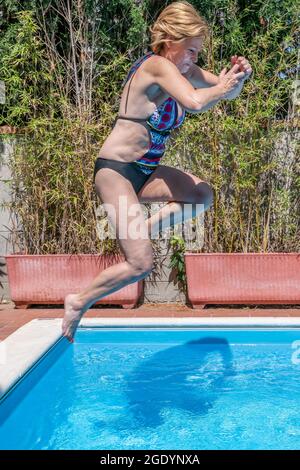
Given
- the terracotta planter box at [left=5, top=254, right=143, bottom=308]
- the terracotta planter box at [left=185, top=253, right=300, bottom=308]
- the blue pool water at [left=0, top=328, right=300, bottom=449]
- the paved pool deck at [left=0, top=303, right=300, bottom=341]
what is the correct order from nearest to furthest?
1. the blue pool water at [left=0, top=328, right=300, bottom=449]
2. the paved pool deck at [left=0, top=303, right=300, bottom=341]
3. the terracotta planter box at [left=185, top=253, right=300, bottom=308]
4. the terracotta planter box at [left=5, top=254, right=143, bottom=308]

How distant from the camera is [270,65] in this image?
18.5 ft

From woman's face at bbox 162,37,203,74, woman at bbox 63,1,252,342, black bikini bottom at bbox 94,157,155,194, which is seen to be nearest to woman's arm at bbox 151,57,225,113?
woman at bbox 63,1,252,342

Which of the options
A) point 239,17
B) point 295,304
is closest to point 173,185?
point 295,304

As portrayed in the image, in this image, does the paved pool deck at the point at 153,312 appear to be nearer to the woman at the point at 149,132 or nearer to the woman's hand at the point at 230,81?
the woman at the point at 149,132

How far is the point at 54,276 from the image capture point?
5.46m

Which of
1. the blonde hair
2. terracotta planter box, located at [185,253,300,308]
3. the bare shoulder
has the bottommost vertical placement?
terracotta planter box, located at [185,253,300,308]

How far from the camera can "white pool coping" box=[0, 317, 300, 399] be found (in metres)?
3.18

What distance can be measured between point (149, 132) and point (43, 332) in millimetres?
1719

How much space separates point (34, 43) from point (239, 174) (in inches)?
83.4

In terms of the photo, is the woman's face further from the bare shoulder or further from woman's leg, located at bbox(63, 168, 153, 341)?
woman's leg, located at bbox(63, 168, 153, 341)

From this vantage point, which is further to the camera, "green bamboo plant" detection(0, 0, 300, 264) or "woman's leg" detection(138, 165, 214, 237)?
"green bamboo plant" detection(0, 0, 300, 264)

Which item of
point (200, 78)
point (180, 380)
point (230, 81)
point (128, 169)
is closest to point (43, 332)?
point (180, 380)

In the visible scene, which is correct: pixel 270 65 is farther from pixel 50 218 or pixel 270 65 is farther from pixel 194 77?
pixel 194 77

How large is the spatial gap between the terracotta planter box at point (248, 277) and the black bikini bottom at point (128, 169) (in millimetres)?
2560
